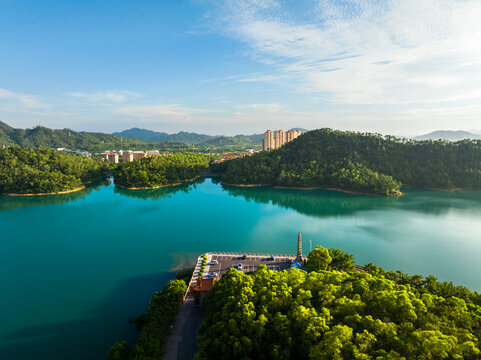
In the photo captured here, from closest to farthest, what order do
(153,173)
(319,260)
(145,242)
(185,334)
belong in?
(185,334)
(319,260)
(145,242)
(153,173)

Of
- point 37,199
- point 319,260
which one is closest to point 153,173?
point 37,199

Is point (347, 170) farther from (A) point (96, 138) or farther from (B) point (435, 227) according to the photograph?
(A) point (96, 138)

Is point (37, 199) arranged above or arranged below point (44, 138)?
below

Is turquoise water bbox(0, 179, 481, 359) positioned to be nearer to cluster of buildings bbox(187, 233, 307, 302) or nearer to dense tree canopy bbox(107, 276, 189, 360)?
dense tree canopy bbox(107, 276, 189, 360)

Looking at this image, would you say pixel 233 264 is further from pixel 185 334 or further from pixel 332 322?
pixel 332 322

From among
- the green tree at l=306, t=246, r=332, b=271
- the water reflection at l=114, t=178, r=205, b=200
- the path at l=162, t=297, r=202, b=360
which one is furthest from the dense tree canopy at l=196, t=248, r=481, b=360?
the water reflection at l=114, t=178, r=205, b=200

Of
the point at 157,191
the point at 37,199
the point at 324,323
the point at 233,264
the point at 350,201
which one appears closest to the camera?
the point at 324,323

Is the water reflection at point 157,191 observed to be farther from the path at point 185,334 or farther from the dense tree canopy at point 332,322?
the dense tree canopy at point 332,322

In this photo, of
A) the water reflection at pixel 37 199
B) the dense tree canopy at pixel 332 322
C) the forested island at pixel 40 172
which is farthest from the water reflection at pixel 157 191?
the dense tree canopy at pixel 332 322
